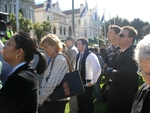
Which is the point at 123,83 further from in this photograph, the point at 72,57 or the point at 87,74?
the point at 72,57

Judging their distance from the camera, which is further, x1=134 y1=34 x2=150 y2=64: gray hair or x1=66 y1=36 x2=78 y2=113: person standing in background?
x1=66 y1=36 x2=78 y2=113: person standing in background

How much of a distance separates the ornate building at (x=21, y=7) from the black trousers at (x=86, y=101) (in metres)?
38.6

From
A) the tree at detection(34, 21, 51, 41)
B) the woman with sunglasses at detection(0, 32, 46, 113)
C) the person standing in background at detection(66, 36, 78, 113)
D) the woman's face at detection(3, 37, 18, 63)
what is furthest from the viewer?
the tree at detection(34, 21, 51, 41)

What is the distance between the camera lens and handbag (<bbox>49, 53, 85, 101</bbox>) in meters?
3.39

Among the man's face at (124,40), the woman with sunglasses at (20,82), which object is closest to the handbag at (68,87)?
the man's face at (124,40)

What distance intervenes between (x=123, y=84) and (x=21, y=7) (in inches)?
1710

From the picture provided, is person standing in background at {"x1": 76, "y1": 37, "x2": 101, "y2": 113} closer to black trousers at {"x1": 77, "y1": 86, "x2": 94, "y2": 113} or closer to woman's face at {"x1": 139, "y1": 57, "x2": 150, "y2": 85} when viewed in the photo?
black trousers at {"x1": 77, "y1": 86, "x2": 94, "y2": 113}

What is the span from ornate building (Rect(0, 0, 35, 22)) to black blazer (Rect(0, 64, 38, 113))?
41.2m

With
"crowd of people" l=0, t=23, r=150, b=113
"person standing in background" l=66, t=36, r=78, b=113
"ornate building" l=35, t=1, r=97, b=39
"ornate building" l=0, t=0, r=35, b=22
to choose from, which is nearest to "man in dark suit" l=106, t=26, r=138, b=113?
"crowd of people" l=0, t=23, r=150, b=113

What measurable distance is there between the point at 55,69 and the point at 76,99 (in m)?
2.11

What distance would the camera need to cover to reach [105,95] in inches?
154

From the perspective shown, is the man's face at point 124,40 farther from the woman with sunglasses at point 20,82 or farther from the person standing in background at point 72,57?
the person standing in background at point 72,57

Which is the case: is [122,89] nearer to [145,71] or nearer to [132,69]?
[132,69]

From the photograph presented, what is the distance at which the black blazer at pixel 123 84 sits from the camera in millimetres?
3400
